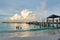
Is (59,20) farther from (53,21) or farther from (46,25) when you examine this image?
(46,25)

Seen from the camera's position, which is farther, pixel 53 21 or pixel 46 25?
pixel 46 25

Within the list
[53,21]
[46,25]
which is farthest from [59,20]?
[46,25]

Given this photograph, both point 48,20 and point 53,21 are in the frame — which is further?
point 48,20

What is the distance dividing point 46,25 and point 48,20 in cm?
198

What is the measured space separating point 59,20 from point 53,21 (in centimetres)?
189

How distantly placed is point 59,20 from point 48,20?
4.40 meters

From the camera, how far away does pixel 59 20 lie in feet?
161

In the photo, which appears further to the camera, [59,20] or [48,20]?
[48,20]

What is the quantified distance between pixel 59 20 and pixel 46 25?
5.69m

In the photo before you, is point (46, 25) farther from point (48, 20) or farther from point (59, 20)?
point (59, 20)

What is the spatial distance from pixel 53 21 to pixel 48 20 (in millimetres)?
3438

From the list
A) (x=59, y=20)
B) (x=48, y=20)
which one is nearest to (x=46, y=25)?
(x=48, y=20)

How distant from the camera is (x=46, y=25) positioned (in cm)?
5300
